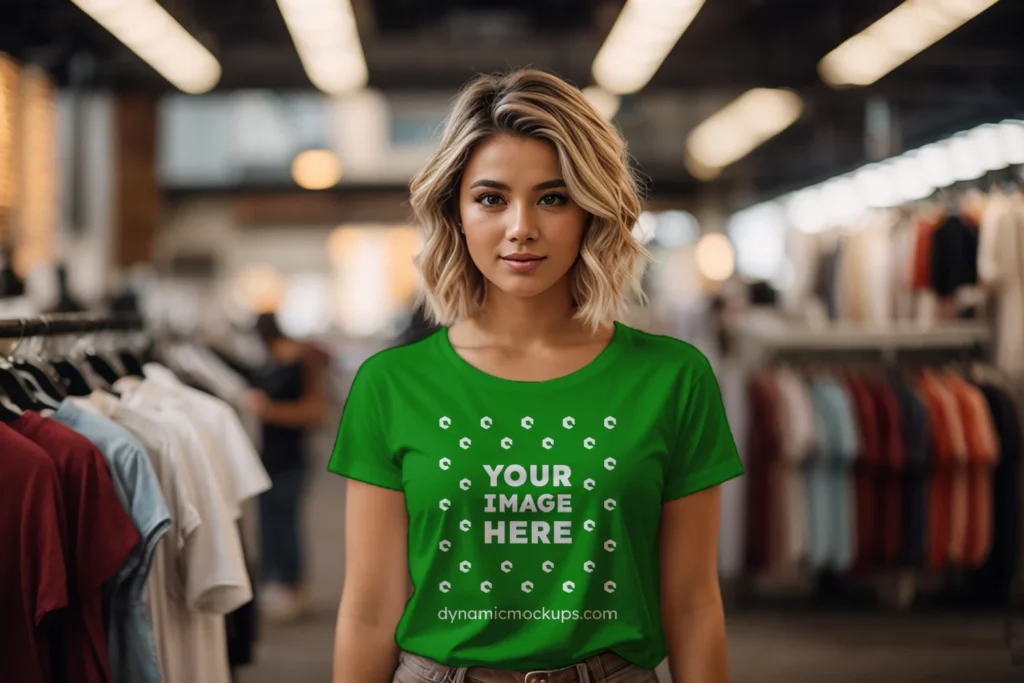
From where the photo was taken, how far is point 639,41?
24.4 feet

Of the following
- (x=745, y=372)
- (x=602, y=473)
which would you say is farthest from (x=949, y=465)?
(x=602, y=473)

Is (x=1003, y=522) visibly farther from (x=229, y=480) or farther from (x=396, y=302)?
(x=396, y=302)

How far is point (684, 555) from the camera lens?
6.17 feet

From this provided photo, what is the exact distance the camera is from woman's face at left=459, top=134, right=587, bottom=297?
185cm

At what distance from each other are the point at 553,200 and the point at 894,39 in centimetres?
654

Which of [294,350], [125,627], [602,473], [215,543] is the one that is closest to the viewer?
[602,473]

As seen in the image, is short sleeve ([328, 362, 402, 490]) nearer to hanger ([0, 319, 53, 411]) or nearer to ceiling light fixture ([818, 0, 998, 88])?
hanger ([0, 319, 53, 411])

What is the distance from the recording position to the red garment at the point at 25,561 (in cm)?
209

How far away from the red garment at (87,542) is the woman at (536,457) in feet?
1.91

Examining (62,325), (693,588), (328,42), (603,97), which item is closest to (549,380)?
(693,588)

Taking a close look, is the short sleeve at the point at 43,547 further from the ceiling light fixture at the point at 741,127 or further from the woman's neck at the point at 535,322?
the ceiling light fixture at the point at 741,127

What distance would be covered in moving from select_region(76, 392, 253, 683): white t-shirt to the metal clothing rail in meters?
0.20

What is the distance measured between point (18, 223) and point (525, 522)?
6.20 meters

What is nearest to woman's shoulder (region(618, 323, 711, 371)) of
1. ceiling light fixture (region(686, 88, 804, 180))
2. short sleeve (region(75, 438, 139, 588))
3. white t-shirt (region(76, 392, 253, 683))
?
short sleeve (region(75, 438, 139, 588))
